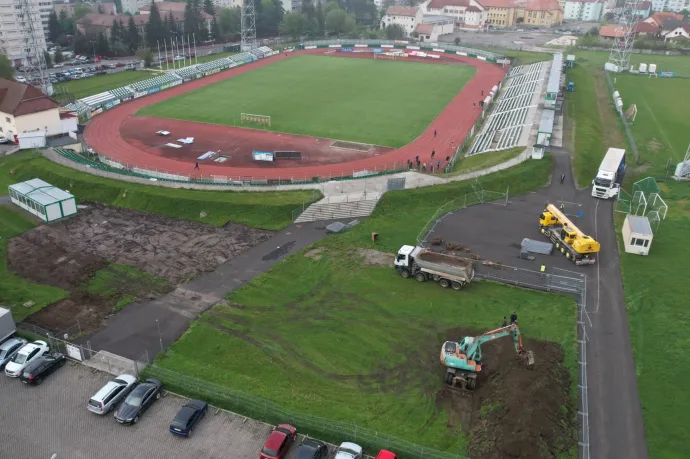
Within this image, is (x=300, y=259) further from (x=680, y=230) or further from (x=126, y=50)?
(x=126, y=50)

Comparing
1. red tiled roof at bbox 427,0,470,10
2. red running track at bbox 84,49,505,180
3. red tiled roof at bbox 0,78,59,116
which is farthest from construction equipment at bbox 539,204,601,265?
red tiled roof at bbox 427,0,470,10

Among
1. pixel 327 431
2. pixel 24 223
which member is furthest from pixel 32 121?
pixel 327 431

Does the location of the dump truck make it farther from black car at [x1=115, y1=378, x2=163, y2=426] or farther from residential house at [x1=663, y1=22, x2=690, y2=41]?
residential house at [x1=663, y1=22, x2=690, y2=41]

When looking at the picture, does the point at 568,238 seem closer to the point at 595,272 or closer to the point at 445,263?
the point at 595,272

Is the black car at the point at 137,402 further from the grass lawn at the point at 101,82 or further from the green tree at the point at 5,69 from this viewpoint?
the green tree at the point at 5,69

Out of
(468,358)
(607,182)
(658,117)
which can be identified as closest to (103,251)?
(468,358)

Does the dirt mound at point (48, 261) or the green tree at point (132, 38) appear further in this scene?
the green tree at point (132, 38)

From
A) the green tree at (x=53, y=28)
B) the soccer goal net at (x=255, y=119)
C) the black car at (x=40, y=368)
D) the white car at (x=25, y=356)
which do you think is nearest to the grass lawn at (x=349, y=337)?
the black car at (x=40, y=368)
